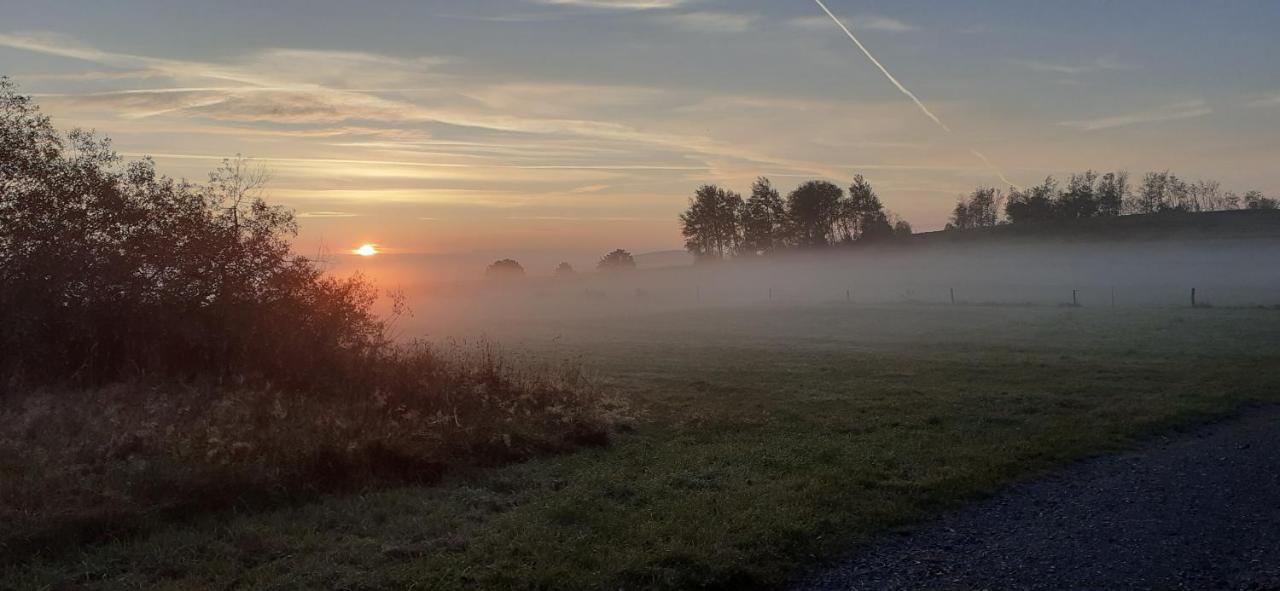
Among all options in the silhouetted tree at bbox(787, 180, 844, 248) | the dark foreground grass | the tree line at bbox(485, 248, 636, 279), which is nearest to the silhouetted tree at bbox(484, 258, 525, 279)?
the tree line at bbox(485, 248, 636, 279)

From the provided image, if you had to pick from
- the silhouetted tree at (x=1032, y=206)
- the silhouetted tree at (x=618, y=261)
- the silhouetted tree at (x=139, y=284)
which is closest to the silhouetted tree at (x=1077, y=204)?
the silhouetted tree at (x=1032, y=206)

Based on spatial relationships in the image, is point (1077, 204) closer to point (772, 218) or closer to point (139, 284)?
point (772, 218)

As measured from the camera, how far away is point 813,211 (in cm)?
12100

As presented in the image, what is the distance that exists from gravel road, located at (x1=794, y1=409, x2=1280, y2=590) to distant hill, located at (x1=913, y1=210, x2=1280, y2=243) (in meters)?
108

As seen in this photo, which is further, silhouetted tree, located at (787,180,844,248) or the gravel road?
silhouetted tree, located at (787,180,844,248)

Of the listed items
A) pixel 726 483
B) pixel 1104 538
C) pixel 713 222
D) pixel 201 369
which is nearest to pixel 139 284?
pixel 201 369

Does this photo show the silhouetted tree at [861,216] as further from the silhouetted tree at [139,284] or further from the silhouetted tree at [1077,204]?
the silhouetted tree at [139,284]

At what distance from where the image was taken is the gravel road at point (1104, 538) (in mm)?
7324

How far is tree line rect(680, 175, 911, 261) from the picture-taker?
121 meters

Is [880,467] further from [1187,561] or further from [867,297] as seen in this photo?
[867,297]

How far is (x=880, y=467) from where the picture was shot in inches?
452

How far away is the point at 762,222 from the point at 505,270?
49947 mm

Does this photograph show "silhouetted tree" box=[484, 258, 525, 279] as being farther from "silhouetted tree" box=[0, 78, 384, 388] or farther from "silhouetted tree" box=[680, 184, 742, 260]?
"silhouetted tree" box=[0, 78, 384, 388]

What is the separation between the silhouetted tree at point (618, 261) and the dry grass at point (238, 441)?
5023 inches
